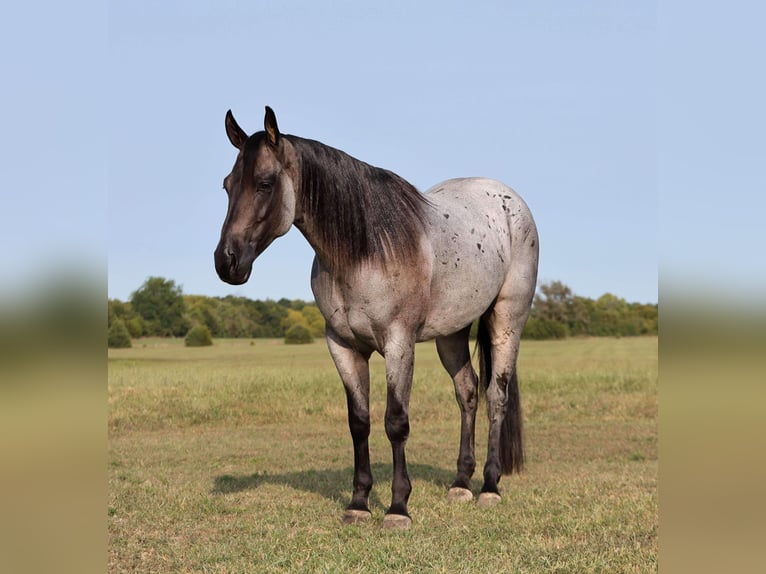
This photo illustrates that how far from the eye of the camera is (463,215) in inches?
285

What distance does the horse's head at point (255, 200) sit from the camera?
5574mm

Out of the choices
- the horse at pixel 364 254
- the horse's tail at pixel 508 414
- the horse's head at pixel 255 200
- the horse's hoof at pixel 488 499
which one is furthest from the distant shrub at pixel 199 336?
the horse's head at pixel 255 200

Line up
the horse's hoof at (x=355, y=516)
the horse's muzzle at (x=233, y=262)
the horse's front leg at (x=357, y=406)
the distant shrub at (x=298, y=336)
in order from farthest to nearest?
the distant shrub at (x=298, y=336) → the horse's front leg at (x=357, y=406) → the horse's hoof at (x=355, y=516) → the horse's muzzle at (x=233, y=262)

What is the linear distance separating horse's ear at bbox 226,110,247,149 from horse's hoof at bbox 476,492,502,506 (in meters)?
4.05

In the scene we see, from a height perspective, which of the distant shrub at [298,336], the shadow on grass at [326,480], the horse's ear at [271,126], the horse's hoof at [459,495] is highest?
the horse's ear at [271,126]

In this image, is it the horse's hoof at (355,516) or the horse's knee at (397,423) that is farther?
the horse's hoof at (355,516)

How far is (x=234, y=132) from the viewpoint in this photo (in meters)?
6.00

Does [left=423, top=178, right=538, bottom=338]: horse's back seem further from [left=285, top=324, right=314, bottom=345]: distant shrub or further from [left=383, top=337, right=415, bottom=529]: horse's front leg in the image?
[left=285, top=324, right=314, bottom=345]: distant shrub

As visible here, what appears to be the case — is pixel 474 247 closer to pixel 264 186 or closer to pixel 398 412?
pixel 398 412

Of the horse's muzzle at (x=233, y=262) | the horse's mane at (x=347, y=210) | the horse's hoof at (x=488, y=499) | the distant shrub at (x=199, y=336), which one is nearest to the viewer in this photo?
the horse's muzzle at (x=233, y=262)

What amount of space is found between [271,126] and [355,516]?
3.32m

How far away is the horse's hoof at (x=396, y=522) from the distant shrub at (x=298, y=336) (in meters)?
32.7

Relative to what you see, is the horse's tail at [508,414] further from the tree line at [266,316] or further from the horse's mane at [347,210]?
the tree line at [266,316]

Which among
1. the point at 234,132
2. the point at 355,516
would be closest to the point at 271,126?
the point at 234,132
